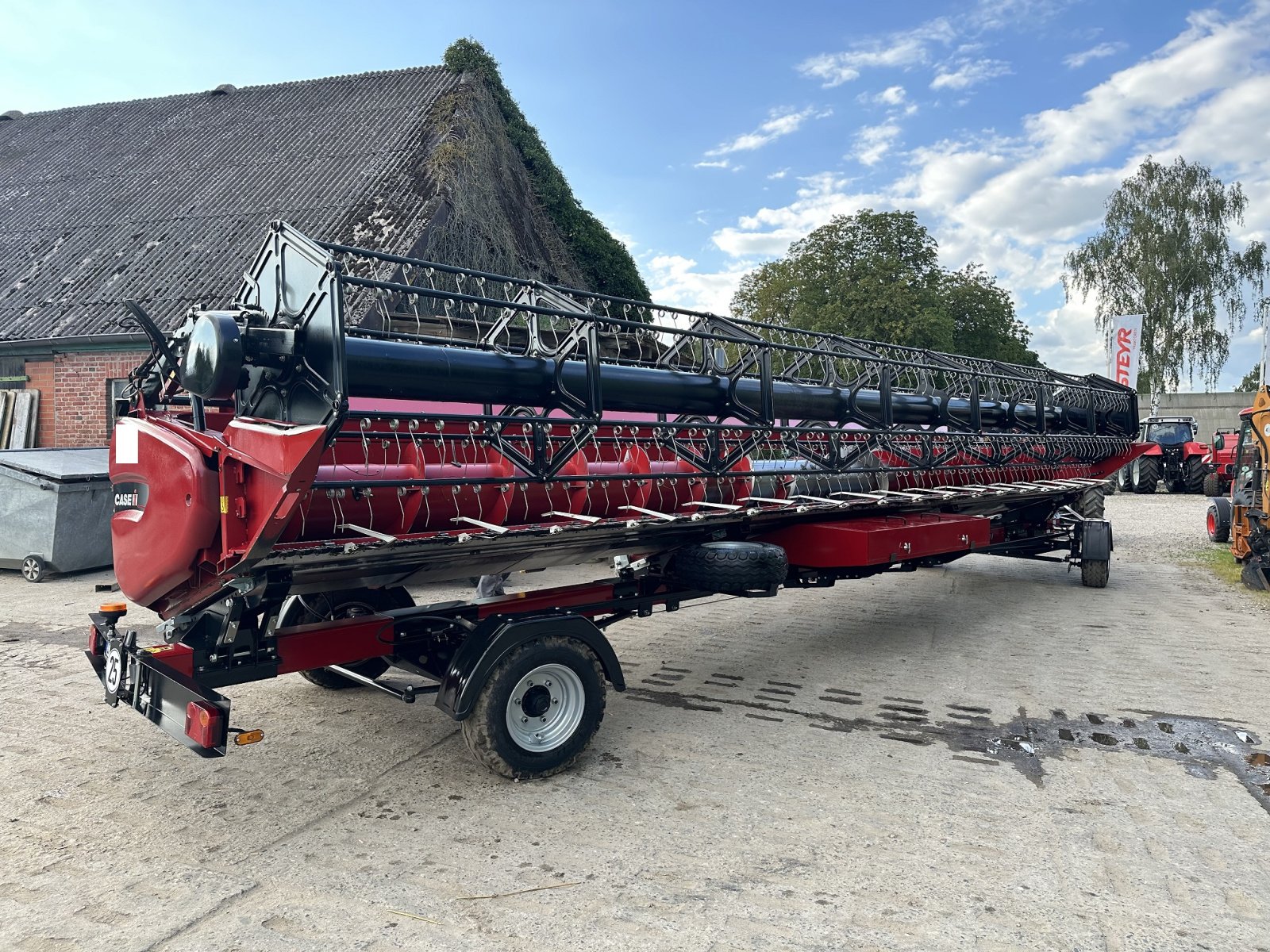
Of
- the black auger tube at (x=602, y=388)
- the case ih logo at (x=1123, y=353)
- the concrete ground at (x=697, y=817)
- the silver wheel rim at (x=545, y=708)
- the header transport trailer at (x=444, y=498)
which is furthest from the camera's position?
the case ih logo at (x=1123, y=353)

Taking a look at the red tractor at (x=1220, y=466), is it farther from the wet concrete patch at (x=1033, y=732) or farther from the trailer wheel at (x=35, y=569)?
the trailer wheel at (x=35, y=569)

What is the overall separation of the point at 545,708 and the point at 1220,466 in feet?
71.6

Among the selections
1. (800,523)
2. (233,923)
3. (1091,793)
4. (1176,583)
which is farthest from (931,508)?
(233,923)

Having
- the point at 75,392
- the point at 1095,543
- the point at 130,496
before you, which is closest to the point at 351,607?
the point at 130,496

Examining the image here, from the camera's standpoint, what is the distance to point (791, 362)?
21.5 feet

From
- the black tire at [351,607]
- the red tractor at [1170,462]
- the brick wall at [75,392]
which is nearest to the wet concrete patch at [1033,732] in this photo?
the black tire at [351,607]

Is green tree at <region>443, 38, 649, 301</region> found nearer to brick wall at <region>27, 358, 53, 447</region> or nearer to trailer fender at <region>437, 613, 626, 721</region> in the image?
brick wall at <region>27, 358, 53, 447</region>

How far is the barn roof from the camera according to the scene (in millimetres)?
15430

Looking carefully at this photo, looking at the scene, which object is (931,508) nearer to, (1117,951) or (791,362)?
(791,362)

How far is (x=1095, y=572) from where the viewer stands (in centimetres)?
978

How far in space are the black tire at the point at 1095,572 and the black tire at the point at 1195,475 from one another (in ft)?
57.1

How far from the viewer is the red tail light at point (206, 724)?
3289 mm

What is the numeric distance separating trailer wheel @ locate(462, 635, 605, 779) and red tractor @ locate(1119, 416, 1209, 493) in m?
24.7

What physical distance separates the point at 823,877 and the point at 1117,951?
37.7 inches
